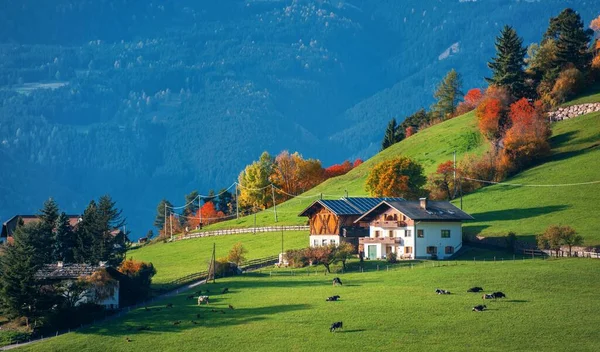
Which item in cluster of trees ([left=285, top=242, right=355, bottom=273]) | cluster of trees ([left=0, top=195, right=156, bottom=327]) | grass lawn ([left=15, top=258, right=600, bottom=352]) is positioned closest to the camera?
grass lawn ([left=15, top=258, right=600, bottom=352])

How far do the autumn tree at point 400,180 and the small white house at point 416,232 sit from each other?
702 inches

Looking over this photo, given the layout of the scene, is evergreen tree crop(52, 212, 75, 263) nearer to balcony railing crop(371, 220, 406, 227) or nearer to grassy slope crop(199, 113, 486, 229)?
balcony railing crop(371, 220, 406, 227)

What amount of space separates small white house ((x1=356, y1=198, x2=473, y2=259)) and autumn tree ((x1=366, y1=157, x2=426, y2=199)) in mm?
17843

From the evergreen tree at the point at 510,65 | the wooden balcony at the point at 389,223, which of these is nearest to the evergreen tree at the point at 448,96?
the evergreen tree at the point at 510,65

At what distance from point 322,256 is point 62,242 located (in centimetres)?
2706

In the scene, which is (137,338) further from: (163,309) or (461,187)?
(461,187)

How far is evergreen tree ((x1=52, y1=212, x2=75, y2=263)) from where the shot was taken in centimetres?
11028

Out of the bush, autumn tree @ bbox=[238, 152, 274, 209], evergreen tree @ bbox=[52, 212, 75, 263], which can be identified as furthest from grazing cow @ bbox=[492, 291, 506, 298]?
autumn tree @ bbox=[238, 152, 274, 209]

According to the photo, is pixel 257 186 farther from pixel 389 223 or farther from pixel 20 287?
pixel 20 287

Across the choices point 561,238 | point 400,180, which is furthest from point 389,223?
point 400,180

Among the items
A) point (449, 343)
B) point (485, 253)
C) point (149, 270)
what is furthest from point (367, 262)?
point (449, 343)

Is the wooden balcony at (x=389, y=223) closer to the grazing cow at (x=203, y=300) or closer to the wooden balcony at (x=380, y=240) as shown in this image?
the wooden balcony at (x=380, y=240)

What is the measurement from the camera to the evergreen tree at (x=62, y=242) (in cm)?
11028

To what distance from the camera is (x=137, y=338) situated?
7944 cm
